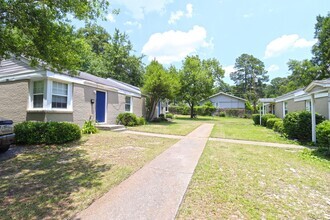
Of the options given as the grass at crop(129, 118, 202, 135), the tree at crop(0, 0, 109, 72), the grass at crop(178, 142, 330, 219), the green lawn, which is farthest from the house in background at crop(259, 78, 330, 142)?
the tree at crop(0, 0, 109, 72)

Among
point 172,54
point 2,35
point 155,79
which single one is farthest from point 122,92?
point 172,54

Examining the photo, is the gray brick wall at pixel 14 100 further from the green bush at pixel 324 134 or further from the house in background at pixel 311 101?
the house in background at pixel 311 101

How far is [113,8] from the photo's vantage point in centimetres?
658

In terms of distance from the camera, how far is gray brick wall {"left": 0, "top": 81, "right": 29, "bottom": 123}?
8.85m

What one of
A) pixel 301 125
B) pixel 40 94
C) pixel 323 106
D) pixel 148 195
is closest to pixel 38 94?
pixel 40 94

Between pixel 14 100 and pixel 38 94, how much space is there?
61.1 inches

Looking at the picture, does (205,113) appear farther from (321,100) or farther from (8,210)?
(8,210)

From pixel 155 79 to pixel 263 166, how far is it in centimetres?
1274

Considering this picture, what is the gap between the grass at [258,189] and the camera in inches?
107

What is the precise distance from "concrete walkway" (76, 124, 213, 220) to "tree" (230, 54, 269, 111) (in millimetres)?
56286

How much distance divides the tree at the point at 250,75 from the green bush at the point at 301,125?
48591mm

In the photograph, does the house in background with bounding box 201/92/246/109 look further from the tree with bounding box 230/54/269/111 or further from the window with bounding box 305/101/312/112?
the window with bounding box 305/101/312/112

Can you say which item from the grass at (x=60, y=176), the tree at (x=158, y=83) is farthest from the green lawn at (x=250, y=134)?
the tree at (x=158, y=83)

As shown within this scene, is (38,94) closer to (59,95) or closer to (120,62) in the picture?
(59,95)
